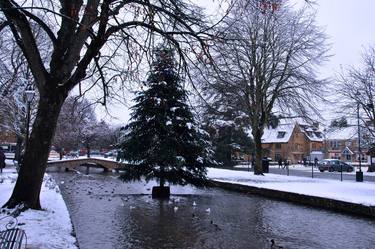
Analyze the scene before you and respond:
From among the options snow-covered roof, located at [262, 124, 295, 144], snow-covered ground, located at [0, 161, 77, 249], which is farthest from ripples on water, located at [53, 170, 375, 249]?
snow-covered roof, located at [262, 124, 295, 144]

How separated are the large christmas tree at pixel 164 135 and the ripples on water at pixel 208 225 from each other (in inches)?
53.1

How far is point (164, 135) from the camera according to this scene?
21766 mm

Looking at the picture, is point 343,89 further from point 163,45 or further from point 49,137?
point 49,137

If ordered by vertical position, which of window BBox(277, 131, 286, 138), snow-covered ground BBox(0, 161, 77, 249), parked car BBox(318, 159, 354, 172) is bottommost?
snow-covered ground BBox(0, 161, 77, 249)

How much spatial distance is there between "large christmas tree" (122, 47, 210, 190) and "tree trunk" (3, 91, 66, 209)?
922cm

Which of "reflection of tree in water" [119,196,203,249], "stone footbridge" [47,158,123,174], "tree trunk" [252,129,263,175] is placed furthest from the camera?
"stone footbridge" [47,158,123,174]

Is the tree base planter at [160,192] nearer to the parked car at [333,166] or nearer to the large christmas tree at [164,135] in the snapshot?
the large christmas tree at [164,135]

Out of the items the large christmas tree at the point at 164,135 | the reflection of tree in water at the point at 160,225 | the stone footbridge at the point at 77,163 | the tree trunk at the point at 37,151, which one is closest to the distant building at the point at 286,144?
the stone footbridge at the point at 77,163

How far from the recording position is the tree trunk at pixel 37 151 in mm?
12312

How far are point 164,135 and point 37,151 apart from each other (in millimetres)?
9833

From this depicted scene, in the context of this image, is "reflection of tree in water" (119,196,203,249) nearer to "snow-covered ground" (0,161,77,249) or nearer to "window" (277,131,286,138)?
"snow-covered ground" (0,161,77,249)

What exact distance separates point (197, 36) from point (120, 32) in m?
3.07

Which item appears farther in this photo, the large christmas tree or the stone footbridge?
the stone footbridge

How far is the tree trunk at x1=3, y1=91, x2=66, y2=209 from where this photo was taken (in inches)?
485
